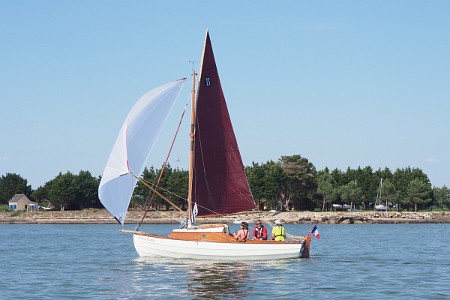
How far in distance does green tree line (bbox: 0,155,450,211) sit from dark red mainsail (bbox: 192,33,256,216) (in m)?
93.0

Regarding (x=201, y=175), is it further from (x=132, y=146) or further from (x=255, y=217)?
(x=255, y=217)

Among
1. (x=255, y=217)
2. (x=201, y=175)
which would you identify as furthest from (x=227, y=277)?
(x=255, y=217)

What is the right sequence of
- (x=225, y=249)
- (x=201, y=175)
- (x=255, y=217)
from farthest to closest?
(x=255, y=217) → (x=201, y=175) → (x=225, y=249)

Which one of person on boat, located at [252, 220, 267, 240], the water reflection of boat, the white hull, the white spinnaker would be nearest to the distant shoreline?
person on boat, located at [252, 220, 267, 240]

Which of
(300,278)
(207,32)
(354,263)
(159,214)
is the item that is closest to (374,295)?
(300,278)

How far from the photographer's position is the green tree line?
465 feet

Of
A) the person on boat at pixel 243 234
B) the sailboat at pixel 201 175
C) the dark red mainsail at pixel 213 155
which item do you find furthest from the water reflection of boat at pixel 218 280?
the dark red mainsail at pixel 213 155

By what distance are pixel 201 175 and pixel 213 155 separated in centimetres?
142

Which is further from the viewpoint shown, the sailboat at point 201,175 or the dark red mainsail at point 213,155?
the dark red mainsail at point 213,155

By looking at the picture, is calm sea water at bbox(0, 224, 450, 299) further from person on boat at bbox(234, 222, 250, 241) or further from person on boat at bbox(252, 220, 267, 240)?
person on boat at bbox(252, 220, 267, 240)

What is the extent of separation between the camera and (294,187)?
488ft

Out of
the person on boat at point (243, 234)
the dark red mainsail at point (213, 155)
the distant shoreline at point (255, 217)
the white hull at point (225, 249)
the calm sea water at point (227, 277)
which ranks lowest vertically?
the calm sea water at point (227, 277)

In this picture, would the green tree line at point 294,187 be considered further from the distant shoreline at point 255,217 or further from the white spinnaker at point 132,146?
the white spinnaker at point 132,146

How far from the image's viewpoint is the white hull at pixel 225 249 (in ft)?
140
